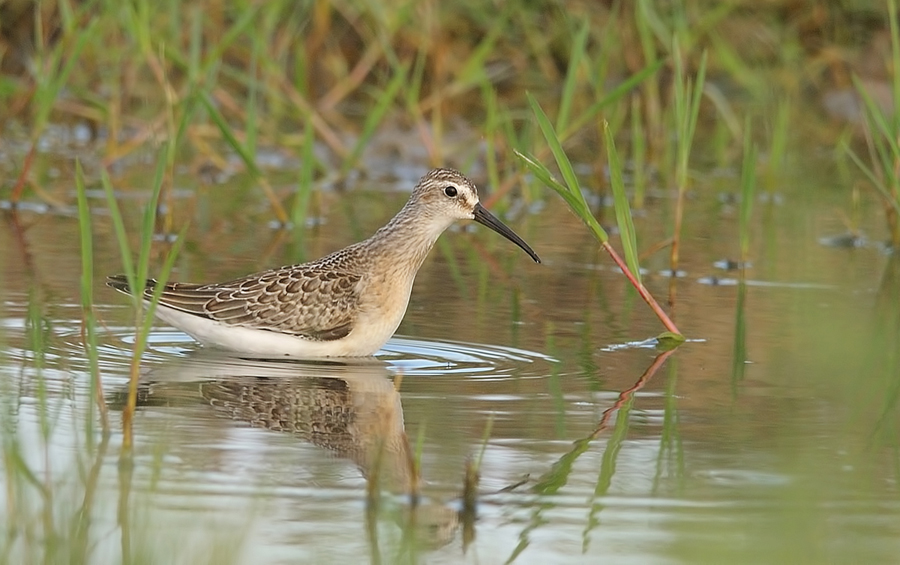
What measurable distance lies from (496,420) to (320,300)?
1.77 meters

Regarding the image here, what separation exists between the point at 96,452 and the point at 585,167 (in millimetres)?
8953

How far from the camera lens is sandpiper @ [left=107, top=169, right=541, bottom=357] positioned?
24.4ft

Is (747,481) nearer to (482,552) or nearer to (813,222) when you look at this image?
(482,552)

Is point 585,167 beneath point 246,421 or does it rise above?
above

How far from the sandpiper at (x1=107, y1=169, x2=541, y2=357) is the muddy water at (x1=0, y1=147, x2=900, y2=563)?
0.51ft

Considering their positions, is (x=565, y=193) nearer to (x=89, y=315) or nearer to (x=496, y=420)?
(x=496, y=420)

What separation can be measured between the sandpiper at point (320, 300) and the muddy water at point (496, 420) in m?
0.16

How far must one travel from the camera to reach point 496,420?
607 centimetres

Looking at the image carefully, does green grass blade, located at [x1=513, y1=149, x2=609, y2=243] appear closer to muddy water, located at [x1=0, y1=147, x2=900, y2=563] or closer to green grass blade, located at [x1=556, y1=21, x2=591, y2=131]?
muddy water, located at [x1=0, y1=147, x2=900, y2=563]

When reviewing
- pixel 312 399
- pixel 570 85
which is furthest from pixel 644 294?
pixel 570 85

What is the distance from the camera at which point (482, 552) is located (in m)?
4.44

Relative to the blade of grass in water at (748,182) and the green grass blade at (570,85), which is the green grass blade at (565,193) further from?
the green grass blade at (570,85)

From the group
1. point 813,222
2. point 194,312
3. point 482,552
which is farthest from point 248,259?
point 482,552

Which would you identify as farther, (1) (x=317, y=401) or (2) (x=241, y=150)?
(2) (x=241, y=150)
